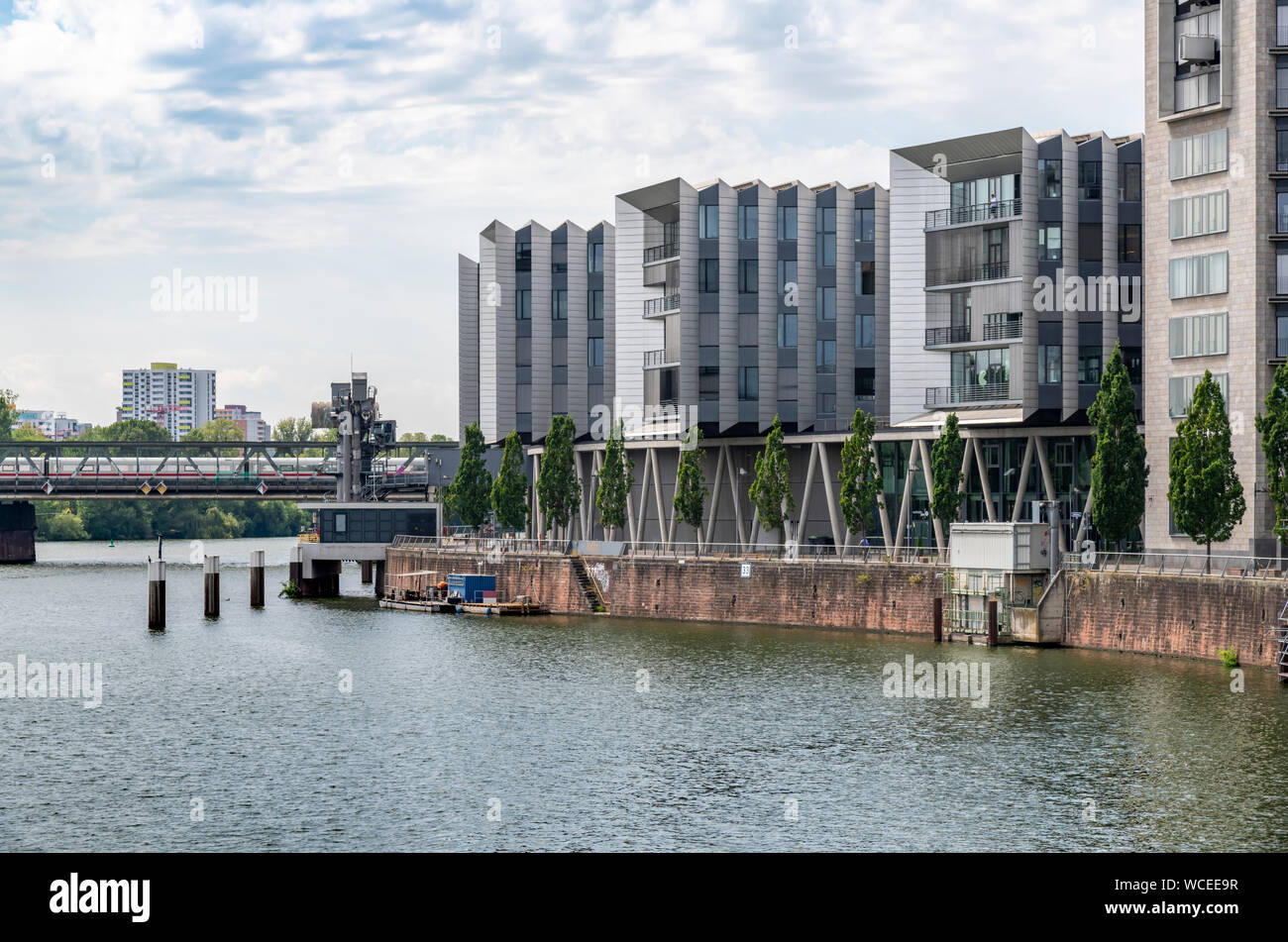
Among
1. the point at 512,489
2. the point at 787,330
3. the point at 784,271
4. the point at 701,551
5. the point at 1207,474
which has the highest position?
the point at 784,271

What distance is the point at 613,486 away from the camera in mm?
118125

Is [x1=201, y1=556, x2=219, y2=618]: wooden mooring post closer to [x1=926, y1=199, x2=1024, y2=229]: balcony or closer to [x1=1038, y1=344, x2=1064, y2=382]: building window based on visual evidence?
[x1=926, y1=199, x2=1024, y2=229]: balcony

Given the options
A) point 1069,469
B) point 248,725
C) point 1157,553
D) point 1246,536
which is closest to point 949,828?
point 248,725

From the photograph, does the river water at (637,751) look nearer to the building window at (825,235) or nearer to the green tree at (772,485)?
the green tree at (772,485)

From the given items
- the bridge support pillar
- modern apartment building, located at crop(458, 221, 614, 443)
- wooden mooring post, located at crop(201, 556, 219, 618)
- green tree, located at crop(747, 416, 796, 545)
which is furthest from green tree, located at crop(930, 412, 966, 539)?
the bridge support pillar

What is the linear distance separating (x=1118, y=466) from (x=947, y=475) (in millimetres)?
12558

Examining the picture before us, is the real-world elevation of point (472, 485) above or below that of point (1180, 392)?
below

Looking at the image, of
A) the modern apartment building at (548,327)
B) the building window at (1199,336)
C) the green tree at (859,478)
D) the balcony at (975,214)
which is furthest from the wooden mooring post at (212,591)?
the building window at (1199,336)

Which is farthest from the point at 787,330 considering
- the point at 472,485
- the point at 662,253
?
the point at 472,485

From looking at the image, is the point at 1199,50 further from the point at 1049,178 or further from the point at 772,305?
the point at 772,305

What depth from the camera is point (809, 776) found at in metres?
51.0

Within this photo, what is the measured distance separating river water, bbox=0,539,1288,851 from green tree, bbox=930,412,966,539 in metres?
10.9

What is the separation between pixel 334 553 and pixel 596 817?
8719cm
